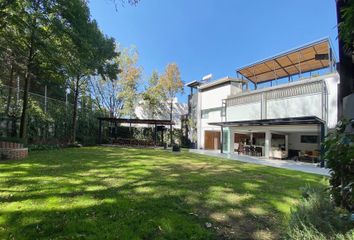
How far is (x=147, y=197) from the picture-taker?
17.0ft

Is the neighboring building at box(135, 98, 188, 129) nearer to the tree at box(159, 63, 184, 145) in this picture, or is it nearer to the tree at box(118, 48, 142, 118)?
the tree at box(159, 63, 184, 145)

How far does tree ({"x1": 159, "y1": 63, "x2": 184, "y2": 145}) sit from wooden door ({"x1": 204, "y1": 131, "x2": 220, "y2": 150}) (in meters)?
6.92

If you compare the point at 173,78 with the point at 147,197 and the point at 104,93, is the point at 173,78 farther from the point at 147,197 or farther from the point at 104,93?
the point at 147,197

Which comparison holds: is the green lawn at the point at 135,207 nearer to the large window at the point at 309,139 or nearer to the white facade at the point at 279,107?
the white facade at the point at 279,107

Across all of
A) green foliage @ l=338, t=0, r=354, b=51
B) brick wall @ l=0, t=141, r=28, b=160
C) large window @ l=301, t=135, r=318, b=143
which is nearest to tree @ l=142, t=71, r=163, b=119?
large window @ l=301, t=135, r=318, b=143

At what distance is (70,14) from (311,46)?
14.7 meters

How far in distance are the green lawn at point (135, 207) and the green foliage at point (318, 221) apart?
102 centimetres

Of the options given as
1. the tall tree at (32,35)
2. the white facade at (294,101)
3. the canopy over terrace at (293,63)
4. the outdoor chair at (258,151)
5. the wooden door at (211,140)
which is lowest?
the outdoor chair at (258,151)

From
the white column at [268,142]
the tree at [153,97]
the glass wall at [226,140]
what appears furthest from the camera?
the tree at [153,97]

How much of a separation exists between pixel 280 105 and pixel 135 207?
1519 cm

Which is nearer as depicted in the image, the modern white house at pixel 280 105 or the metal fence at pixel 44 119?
the metal fence at pixel 44 119

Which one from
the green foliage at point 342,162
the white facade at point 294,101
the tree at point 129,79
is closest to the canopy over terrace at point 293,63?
the white facade at point 294,101

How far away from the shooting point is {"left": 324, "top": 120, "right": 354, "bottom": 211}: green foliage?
1.98 meters

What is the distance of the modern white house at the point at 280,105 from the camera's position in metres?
14.6
